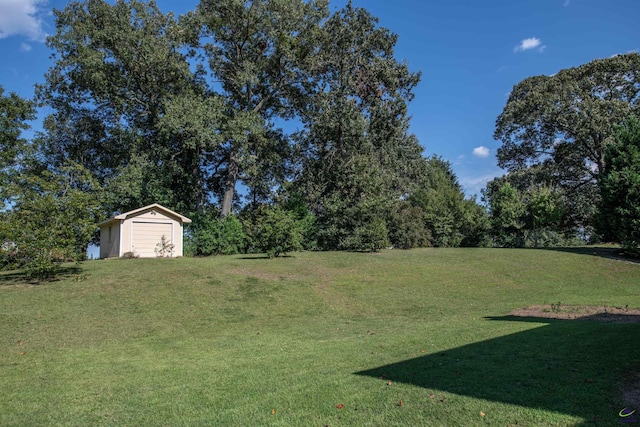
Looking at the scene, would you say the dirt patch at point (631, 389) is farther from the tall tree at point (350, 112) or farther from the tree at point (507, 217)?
the tree at point (507, 217)

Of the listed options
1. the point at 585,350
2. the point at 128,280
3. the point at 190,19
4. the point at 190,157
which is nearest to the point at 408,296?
the point at 585,350

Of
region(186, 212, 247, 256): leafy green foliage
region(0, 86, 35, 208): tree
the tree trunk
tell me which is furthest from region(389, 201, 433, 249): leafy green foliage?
region(0, 86, 35, 208): tree

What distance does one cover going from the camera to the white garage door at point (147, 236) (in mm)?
22250

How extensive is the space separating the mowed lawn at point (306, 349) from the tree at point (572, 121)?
17948mm

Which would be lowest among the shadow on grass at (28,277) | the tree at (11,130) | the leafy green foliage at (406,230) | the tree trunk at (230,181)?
the shadow on grass at (28,277)

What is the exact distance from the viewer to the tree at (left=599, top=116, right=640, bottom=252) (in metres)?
20.3

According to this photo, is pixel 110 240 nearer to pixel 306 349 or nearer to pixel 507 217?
pixel 306 349

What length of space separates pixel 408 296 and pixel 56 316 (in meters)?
11.1

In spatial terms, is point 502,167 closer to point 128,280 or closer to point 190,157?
point 190,157

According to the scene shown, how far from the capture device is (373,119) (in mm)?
30578

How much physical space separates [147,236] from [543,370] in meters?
21.5

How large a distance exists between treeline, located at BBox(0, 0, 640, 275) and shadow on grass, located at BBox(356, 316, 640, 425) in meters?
17.7

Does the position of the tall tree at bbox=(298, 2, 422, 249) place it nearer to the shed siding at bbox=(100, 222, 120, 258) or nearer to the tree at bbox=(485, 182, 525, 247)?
the tree at bbox=(485, 182, 525, 247)

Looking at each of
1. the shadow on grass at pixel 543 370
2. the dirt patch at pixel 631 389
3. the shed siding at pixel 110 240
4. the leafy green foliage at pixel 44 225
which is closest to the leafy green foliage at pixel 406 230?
the shed siding at pixel 110 240
